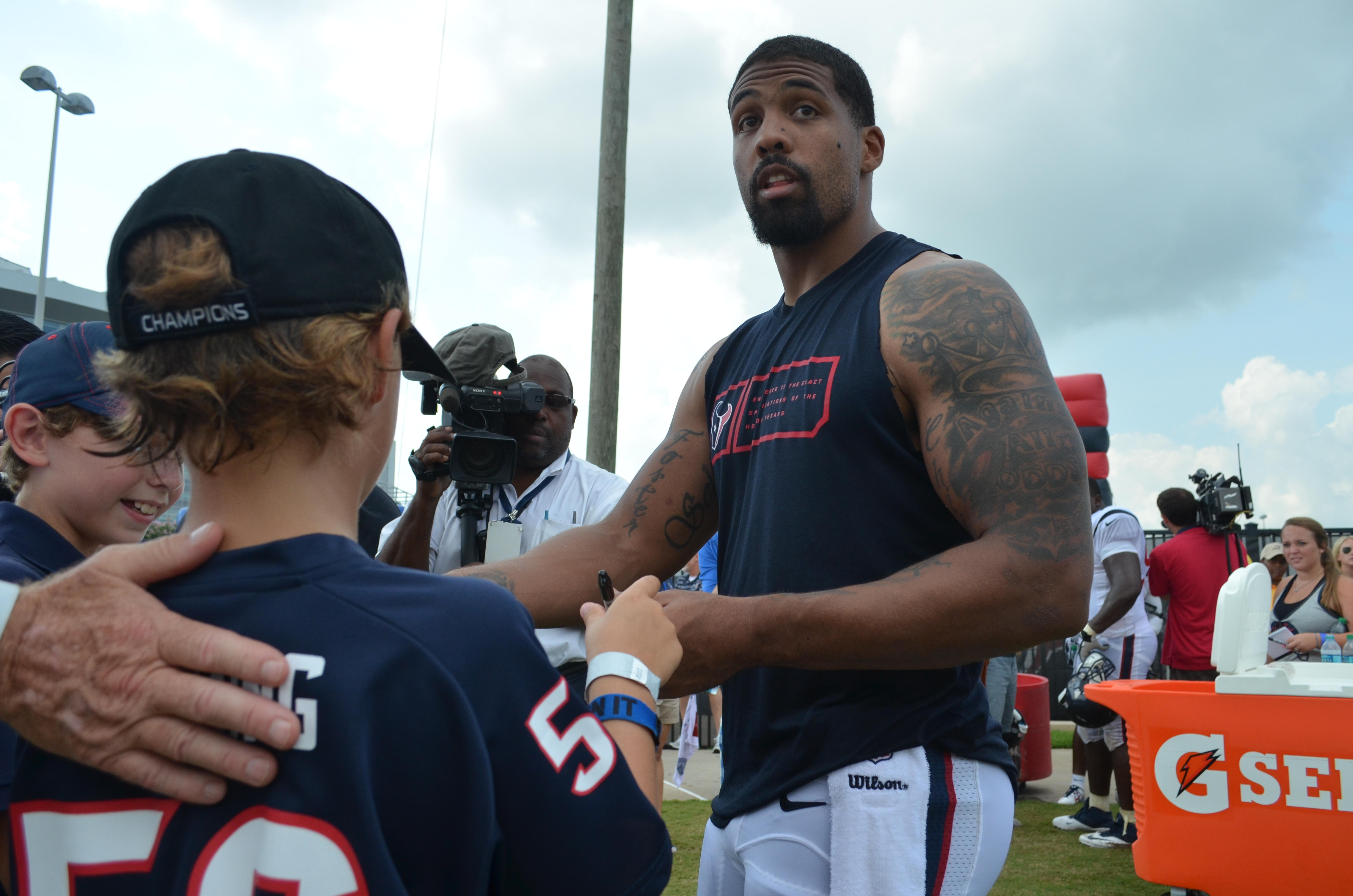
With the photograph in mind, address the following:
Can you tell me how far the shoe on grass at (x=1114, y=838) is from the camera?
5684 mm

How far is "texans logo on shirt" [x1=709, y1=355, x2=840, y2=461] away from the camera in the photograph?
1.78 metres

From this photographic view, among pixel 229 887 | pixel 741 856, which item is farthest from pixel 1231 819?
pixel 229 887

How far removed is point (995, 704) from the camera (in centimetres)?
566

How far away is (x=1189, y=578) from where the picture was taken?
6293 mm

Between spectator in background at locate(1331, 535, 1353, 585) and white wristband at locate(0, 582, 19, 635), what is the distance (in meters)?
8.78

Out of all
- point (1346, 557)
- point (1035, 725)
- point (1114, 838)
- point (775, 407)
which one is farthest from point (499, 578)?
point (1346, 557)

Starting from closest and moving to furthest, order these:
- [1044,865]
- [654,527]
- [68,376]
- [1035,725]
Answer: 1. [68,376]
2. [654,527]
3. [1044,865]
4. [1035,725]

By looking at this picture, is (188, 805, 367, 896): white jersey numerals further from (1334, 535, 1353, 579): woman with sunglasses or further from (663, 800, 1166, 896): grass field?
(1334, 535, 1353, 579): woman with sunglasses

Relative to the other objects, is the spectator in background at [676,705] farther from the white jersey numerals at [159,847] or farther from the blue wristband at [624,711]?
the white jersey numerals at [159,847]

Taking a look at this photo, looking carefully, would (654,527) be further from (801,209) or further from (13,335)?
(13,335)

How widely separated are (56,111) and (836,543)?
19.5 m

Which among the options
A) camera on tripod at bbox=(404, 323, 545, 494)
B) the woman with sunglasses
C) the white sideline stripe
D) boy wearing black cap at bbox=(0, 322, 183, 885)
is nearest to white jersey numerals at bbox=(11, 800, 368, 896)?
boy wearing black cap at bbox=(0, 322, 183, 885)

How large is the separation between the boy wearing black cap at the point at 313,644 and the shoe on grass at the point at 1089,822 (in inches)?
236

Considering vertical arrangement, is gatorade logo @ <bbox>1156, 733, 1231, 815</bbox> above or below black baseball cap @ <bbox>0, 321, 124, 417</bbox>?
below
